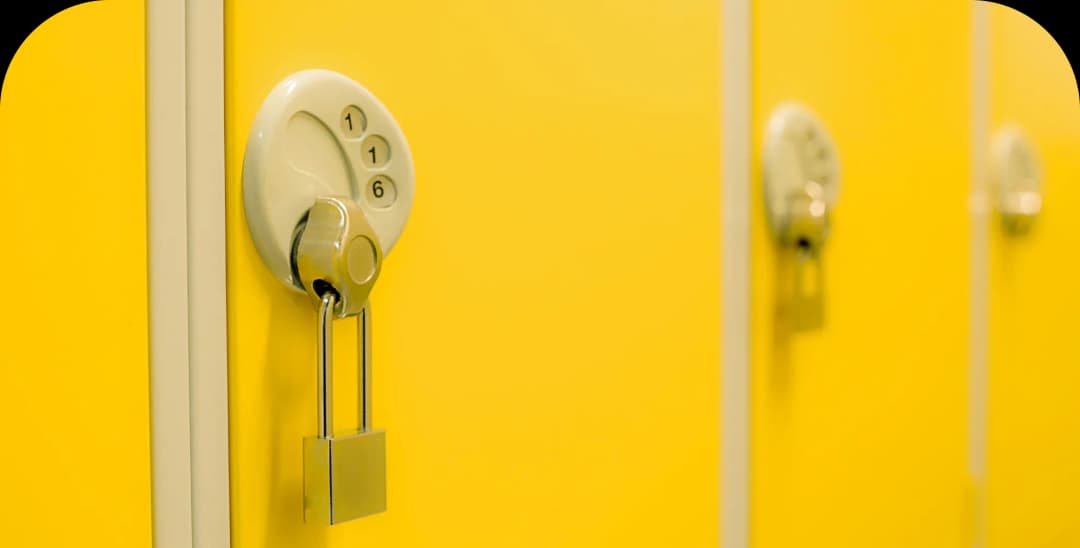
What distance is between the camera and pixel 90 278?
435 millimetres

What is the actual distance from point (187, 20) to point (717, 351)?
0.52 meters

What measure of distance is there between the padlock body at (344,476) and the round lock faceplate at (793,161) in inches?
19.4

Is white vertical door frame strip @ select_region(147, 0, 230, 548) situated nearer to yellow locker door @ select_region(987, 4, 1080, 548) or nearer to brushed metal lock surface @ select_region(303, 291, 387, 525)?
brushed metal lock surface @ select_region(303, 291, 387, 525)

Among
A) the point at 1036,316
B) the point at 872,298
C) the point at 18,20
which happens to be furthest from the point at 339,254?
the point at 1036,316

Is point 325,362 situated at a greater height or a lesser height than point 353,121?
lesser

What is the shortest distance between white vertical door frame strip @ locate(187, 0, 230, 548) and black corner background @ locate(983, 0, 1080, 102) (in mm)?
1111

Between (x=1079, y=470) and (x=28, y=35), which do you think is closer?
(x=28, y=35)

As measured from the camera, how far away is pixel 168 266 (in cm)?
46

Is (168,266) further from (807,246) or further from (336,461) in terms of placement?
(807,246)

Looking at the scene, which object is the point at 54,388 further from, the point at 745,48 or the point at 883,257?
the point at 883,257

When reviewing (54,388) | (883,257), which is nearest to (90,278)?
(54,388)

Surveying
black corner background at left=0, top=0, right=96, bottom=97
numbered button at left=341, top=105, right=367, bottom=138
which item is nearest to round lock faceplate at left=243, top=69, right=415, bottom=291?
numbered button at left=341, top=105, right=367, bottom=138

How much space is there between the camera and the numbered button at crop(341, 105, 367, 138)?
1.68 feet

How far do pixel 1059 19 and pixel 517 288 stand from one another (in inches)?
42.6
